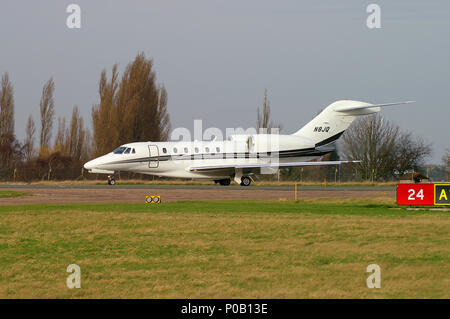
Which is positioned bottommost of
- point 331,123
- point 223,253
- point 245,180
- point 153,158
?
point 223,253

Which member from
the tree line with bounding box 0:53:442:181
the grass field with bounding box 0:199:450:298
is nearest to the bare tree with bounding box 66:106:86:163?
the tree line with bounding box 0:53:442:181

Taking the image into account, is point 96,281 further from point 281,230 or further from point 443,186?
point 443,186

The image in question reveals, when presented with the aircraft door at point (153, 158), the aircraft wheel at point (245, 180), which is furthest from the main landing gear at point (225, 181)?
the aircraft door at point (153, 158)


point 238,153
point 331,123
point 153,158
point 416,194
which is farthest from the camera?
point 331,123

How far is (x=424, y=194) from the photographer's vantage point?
2489 centimetres

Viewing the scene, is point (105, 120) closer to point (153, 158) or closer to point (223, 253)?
point (153, 158)

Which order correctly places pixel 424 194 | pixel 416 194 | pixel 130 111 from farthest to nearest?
pixel 130 111 < pixel 416 194 < pixel 424 194

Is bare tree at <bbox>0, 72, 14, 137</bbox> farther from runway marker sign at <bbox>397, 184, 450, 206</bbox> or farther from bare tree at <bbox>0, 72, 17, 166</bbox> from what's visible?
runway marker sign at <bbox>397, 184, 450, 206</bbox>

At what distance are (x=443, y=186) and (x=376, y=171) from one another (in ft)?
125

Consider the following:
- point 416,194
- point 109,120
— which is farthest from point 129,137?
point 416,194

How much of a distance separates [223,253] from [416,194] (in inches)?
523

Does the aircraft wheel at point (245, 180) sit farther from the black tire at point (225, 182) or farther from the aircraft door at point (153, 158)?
the aircraft door at point (153, 158)

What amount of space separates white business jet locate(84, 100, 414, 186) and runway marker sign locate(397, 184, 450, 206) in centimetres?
1802

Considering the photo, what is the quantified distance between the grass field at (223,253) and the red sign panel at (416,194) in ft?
5.40
